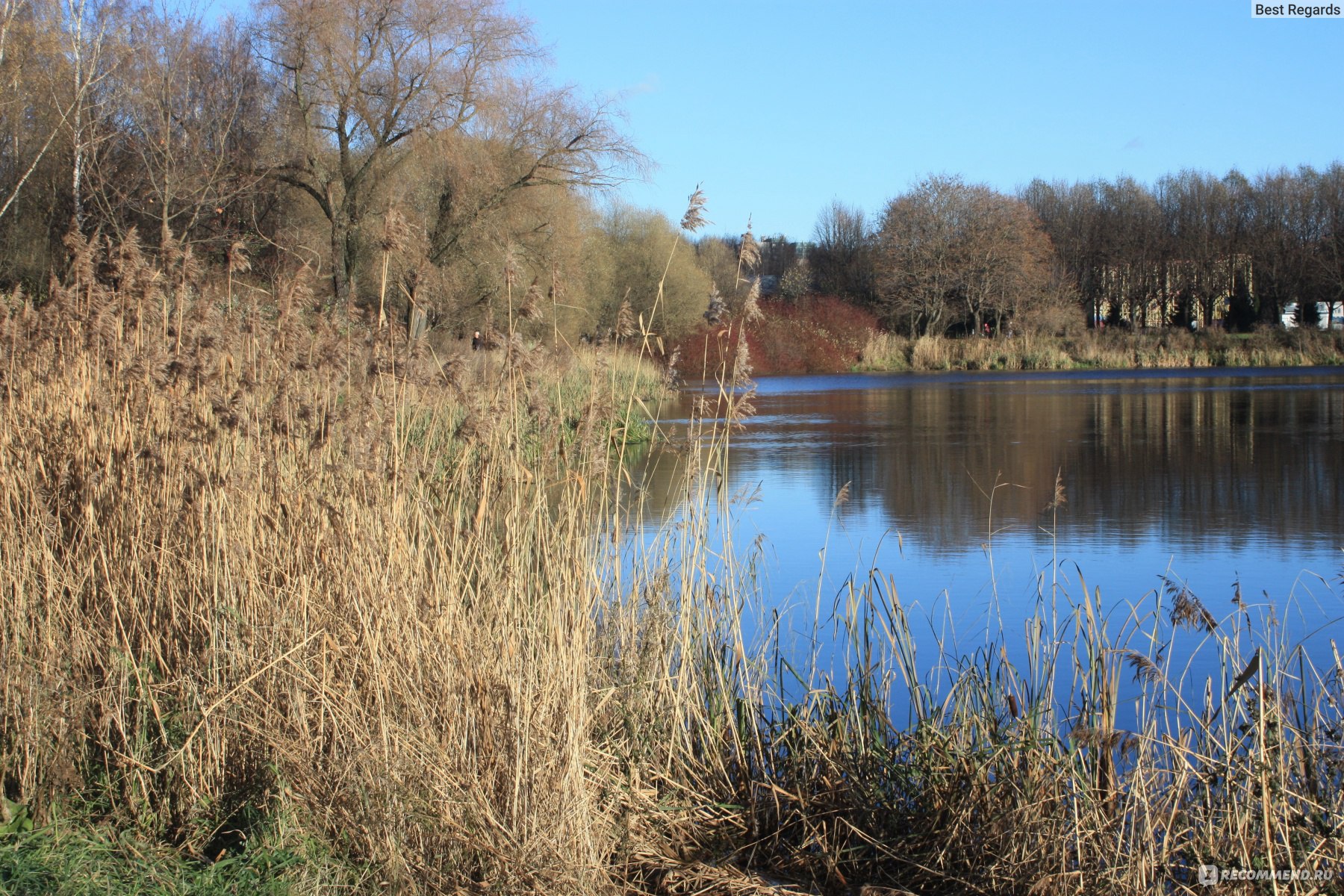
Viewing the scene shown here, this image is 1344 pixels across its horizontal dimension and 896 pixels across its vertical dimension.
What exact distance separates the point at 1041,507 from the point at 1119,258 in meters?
37.0

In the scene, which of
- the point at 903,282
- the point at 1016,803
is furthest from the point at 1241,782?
the point at 903,282

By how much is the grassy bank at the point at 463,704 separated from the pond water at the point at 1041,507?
16.1 inches

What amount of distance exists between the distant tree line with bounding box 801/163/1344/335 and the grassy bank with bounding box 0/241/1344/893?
120 feet

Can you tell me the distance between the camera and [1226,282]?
39.5 m

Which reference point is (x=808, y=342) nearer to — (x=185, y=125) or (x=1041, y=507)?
(x=185, y=125)

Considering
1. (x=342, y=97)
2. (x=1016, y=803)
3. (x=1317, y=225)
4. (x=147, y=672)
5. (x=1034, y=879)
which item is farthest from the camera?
(x=1317, y=225)

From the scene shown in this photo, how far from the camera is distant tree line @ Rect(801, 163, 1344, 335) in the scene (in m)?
38.5

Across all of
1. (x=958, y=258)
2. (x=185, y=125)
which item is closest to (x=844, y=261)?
(x=958, y=258)

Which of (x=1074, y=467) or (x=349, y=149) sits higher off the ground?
(x=349, y=149)

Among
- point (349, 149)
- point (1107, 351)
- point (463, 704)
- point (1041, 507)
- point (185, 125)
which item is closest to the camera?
point (463, 704)

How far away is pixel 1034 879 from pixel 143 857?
190 centimetres

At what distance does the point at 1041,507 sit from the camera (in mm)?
7926

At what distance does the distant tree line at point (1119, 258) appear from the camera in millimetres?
38469

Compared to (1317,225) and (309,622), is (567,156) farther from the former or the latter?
(1317,225)
